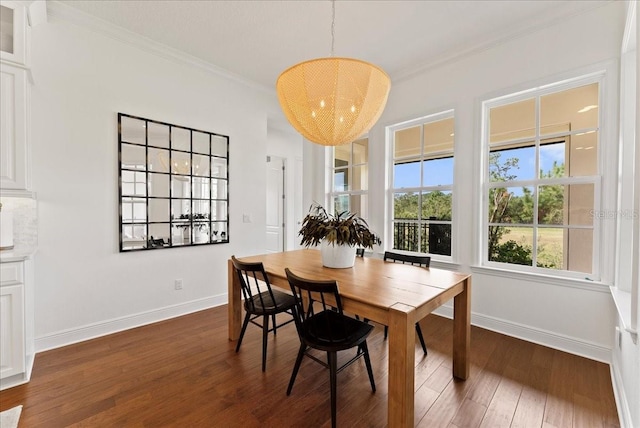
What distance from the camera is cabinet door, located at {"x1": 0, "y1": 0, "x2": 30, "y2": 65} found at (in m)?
2.03

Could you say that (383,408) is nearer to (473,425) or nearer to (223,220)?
(473,425)

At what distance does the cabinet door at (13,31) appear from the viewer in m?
2.03

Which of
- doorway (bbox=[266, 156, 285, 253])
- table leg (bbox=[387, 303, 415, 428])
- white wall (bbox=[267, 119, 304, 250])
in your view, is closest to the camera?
table leg (bbox=[387, 303, 415, 428])

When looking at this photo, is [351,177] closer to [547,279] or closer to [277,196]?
[277,196]

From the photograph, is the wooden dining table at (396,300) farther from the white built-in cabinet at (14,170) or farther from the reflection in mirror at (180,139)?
the reflection in mirror at (180,139)

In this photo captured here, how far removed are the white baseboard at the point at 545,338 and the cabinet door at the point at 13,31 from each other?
14.9ft

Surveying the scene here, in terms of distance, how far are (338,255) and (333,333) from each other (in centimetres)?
66

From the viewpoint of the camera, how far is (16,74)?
203 cm

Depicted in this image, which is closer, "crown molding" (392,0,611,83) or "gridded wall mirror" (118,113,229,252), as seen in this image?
"crown molding" (392,0,611,83)

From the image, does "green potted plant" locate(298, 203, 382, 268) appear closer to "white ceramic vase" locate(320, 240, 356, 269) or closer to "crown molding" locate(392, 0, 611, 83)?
"white ceramic vase" locate(320, 240, 356, 269)

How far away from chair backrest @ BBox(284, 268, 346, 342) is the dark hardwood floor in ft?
1.44

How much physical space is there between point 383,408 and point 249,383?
3.04 feet

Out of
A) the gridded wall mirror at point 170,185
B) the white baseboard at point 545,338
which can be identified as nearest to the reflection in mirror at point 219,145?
the gridded wall mirror at point 170,185

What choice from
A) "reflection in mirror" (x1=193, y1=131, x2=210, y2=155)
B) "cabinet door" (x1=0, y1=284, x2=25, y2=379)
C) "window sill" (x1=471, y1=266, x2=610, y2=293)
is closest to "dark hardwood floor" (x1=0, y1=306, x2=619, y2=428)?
"cabinet door" (x1=0, y1=284, x2=25, y2=379)
